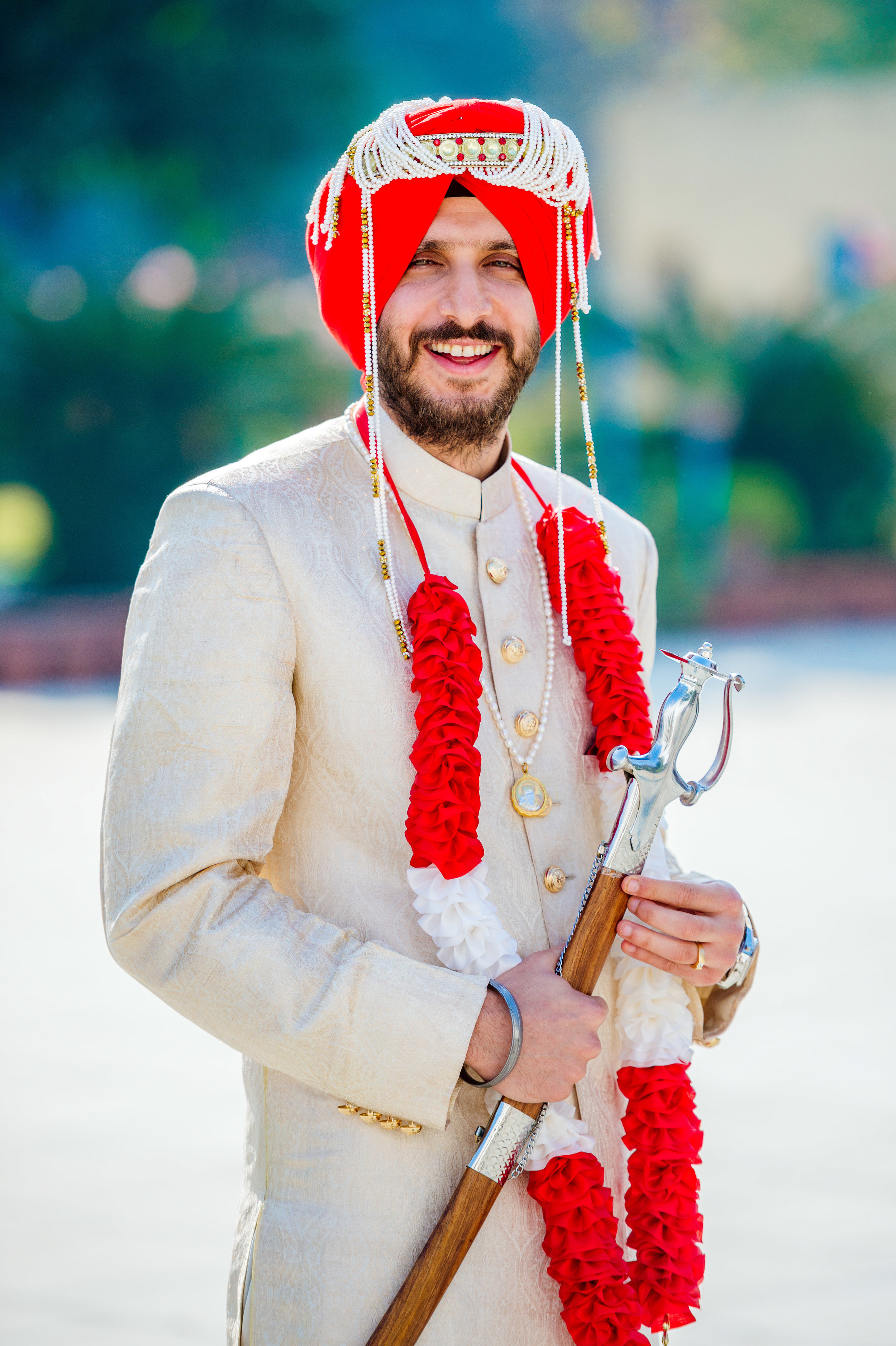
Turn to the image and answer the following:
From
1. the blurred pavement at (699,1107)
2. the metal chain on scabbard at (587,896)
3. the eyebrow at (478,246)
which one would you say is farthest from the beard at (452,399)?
the blurred pavement at (699,1107)

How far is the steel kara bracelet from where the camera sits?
1.45m

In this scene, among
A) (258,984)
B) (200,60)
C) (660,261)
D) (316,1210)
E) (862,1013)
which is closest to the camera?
(258,984)

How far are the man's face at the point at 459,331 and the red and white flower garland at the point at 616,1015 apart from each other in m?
0.13

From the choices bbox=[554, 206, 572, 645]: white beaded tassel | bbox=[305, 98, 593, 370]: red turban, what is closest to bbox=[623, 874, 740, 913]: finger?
bbox=[554, 206, 572, 645]: white beaded tassel

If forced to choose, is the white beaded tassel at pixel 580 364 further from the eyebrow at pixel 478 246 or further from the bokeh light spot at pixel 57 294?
the bokeh light spot at pixel 57 294

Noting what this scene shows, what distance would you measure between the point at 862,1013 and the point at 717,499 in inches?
440

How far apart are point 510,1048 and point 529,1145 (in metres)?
0.15

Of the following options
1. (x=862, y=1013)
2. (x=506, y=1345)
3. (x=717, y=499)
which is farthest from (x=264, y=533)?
(x=717, y=499)

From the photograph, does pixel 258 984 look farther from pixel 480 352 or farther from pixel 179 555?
pixel 480 352

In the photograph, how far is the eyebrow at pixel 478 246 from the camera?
5.63 feet

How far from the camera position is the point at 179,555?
1527 mm

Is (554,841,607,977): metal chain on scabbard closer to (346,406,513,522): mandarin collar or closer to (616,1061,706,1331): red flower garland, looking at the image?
(616,1061,706,1331): red flower garland

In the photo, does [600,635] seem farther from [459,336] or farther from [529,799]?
[459,336]

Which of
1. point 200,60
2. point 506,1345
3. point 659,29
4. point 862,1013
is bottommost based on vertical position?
point 506,1345
